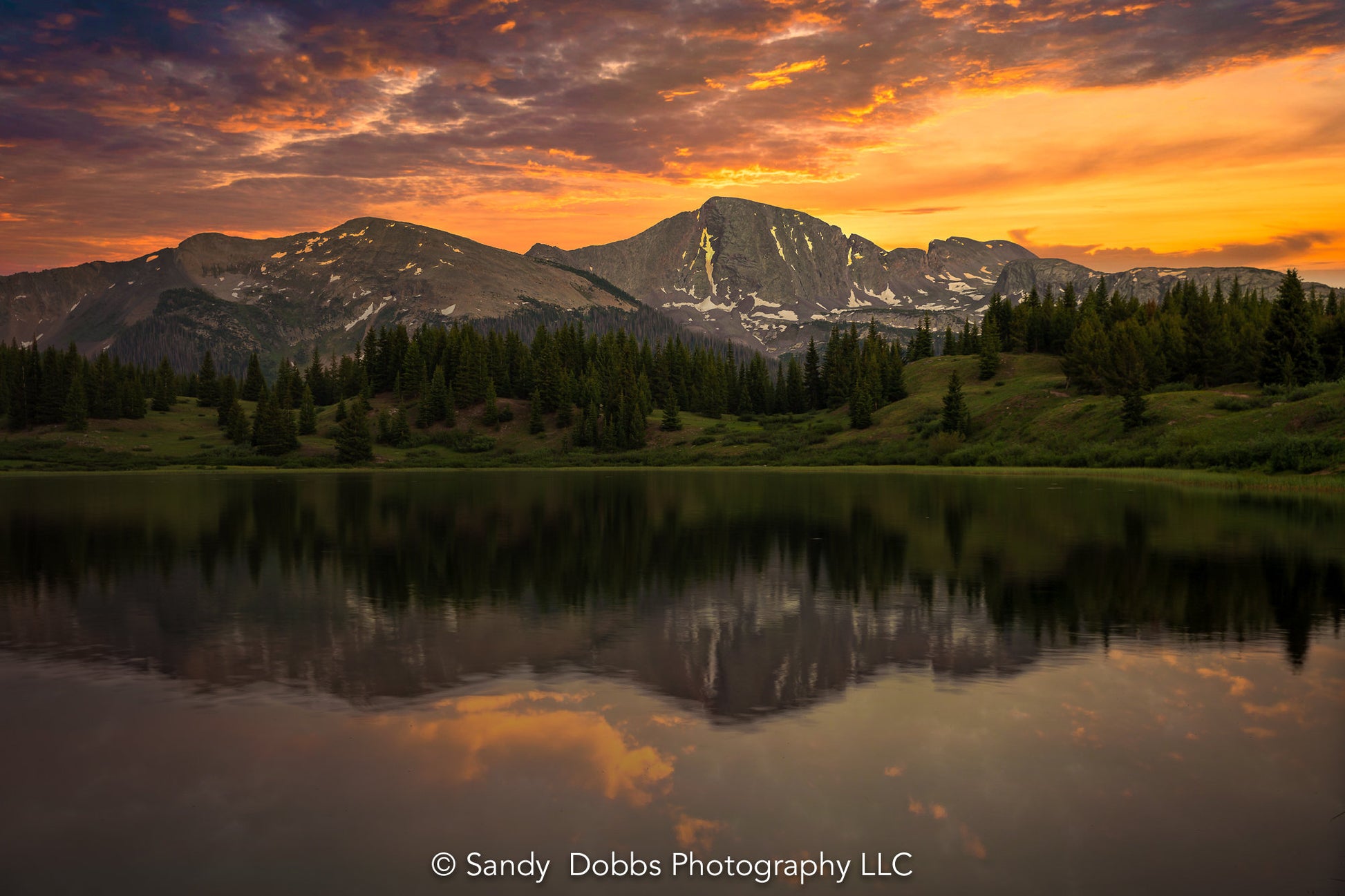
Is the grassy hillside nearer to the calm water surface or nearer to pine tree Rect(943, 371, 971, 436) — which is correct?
pine tree Rect(943, 371, 971, 436)

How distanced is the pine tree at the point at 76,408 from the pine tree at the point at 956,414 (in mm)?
176140

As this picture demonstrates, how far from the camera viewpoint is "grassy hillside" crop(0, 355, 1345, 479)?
9656cm

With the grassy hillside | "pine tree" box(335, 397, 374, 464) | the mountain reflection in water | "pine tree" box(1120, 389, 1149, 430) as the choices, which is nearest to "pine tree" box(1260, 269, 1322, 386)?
the grassy hillside

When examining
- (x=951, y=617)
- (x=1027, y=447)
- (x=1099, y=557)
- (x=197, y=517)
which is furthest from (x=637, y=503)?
(x=1027, y=447)

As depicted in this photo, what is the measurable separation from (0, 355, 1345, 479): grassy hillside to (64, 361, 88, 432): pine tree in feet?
7.95

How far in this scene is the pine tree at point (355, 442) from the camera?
175 meters

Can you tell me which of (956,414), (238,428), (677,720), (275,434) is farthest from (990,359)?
(677,720)

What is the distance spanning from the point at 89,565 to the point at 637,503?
41195 mm

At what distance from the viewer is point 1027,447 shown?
437 feet

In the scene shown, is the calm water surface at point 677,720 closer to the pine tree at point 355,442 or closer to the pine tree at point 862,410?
the pine tree at point 355,442

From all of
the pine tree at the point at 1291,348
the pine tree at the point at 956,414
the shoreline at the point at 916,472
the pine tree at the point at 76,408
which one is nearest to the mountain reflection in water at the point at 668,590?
the shoreline at the point at 916,472

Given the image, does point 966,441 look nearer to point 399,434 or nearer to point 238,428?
point 399,434

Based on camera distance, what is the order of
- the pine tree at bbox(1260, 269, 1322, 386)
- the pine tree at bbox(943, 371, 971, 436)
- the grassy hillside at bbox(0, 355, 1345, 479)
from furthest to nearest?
the pine tree at bbox(943, 371, 971, 436)
the pine tree at bbox(1260, 269, 1322, 386)
the grassy hillside at bbox(0, 355, 1345, 479)

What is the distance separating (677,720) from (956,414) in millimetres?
148005
